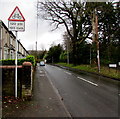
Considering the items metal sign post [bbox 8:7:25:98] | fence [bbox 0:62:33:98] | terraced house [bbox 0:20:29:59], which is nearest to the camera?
metal sign post [bbox 8:7:25:98]

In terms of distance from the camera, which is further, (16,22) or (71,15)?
(71,15)

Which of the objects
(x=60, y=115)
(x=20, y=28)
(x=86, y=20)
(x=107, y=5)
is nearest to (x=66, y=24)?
(x=86, y=20)

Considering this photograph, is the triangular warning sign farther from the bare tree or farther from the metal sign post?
the bare tree

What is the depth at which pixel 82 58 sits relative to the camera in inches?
1415

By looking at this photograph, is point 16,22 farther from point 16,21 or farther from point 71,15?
point 71,15

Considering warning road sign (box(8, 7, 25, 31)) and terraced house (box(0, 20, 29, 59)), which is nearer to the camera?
warning road sign (box(8, 7, 25, 31))

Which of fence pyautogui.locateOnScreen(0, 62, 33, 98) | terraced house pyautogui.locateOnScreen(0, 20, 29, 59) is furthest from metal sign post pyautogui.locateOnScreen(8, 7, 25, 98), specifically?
terraced house pyautogui.locateOnScreen(0, 20, 29, 59)

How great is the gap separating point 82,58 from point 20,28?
3067cm

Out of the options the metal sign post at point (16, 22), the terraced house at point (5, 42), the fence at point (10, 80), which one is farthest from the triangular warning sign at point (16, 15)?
the terraced house at point (5, 42)

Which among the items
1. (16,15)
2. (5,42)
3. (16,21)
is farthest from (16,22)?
(5,42)

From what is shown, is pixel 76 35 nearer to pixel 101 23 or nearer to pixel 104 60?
pixel 101 23

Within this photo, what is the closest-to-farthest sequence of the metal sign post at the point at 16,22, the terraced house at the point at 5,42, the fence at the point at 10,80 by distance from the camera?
the metal sign post at the point at 16,22
the fence at the point at 10,80
the terraced house at the point at 5,42

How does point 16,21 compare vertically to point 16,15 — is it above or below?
below

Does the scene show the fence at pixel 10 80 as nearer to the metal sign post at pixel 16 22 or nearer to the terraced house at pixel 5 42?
the metal sign post at pixel 16 22
